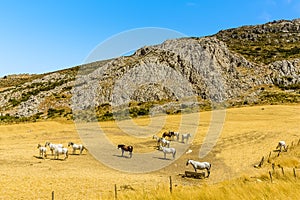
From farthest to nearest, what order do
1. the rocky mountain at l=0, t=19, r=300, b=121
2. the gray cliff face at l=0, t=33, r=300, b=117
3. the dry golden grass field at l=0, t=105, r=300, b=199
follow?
the gray cliff face at l=0, t=33, r=300, b=117 < the rocky mountain at l=0, t=19, r=300, b=121 < the dry golden grass field at l=0, t=105, r=300, b=199

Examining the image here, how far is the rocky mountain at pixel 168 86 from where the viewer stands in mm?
77338

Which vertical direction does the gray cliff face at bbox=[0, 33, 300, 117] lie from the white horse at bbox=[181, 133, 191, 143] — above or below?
above

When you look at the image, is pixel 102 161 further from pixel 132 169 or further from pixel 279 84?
pixel 279 84

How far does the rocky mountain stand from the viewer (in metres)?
77.3

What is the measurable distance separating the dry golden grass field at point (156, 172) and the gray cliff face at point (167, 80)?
1231 inches

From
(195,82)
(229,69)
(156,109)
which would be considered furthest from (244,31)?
(156,109)

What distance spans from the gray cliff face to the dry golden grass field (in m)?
31.3

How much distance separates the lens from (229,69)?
9800cm

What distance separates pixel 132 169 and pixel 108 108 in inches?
2131

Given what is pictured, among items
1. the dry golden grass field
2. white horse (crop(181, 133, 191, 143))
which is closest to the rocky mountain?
the dry golden grass field

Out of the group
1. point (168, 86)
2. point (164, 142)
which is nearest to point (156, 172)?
point (164, 142)

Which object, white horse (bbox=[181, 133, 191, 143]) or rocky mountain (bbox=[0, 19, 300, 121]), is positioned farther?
rocky mountain (bbox=[0, 19, 300, 121])

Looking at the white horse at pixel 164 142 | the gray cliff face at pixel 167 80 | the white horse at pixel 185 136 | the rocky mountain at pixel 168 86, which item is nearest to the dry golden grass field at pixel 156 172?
the white horse at pixel 185 136

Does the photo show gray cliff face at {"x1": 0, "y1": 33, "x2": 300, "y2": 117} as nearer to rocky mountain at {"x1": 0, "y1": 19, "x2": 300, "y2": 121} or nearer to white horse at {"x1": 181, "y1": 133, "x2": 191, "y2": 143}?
rocky mountain at {"x1": 0, "y1": 19, "x2": 300, "y2": 121}
